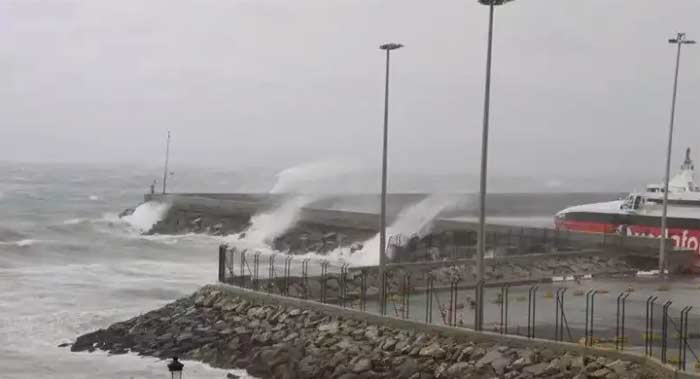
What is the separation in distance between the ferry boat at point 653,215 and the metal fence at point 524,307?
541 inches

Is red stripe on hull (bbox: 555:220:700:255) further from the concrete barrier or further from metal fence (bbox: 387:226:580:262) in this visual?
the concrete barrier

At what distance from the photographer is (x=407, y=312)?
2303 cm

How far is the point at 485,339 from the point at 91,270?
27047mm

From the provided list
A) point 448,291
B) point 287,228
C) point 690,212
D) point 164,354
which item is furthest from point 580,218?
point 164,354

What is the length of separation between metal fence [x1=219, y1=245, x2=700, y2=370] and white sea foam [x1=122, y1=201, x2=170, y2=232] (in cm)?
4073

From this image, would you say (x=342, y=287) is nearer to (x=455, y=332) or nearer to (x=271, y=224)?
(x=455, y=332)

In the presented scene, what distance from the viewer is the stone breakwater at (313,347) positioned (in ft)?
58.1

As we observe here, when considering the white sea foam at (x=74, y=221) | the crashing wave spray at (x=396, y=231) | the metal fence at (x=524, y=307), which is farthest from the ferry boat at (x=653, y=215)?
the white sea foam at (x=74, y=221)

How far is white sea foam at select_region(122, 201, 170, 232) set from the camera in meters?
67.9

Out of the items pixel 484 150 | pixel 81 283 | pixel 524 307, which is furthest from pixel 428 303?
pixel 81 283

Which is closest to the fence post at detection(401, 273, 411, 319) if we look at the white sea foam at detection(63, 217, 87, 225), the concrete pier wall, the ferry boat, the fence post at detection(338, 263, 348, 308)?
the fence post at detection(338, 263, 348, 308)

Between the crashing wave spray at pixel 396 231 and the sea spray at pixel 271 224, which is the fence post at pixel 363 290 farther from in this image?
the sea spray at pixel 271 224

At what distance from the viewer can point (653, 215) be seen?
150ft

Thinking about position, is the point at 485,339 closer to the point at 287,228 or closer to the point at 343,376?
the point at 343,376
